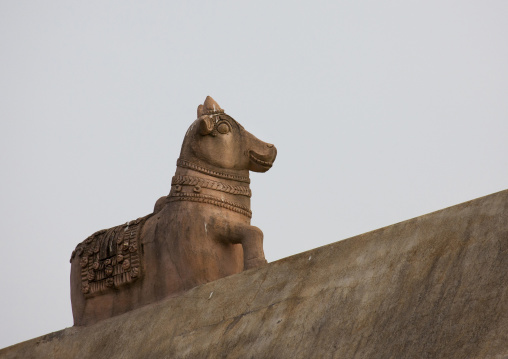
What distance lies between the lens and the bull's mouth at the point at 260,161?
7.70 m

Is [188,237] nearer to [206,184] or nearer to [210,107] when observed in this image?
[206,184]

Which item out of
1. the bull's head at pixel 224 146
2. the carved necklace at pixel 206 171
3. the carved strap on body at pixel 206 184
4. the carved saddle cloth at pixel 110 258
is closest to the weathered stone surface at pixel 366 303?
the carved saddle cloth at pixel 110 258

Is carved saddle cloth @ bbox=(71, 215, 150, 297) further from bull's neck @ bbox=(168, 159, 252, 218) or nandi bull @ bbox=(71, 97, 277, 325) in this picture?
bull's neck @ bbox=(168, 159, 252, 218)

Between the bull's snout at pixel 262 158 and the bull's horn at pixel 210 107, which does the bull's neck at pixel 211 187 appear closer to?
the bull's snout at pixel 262 158

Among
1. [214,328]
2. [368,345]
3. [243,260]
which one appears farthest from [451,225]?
[243,260]

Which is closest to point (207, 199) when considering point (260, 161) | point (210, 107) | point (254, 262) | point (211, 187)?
point (211, 187)

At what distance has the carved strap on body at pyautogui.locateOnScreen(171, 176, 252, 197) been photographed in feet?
24.4

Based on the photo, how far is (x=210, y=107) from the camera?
785cm

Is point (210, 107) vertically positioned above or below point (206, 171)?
above

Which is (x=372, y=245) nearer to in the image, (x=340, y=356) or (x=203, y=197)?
(x=340, y=356)

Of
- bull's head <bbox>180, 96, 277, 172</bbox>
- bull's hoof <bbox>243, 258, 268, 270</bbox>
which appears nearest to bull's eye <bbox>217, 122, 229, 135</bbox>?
bull's head <bbox>180, 96, 277, 172</bbox>

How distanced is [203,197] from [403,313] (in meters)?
2.54

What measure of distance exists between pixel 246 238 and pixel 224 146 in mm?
856

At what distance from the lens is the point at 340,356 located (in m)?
5.22
